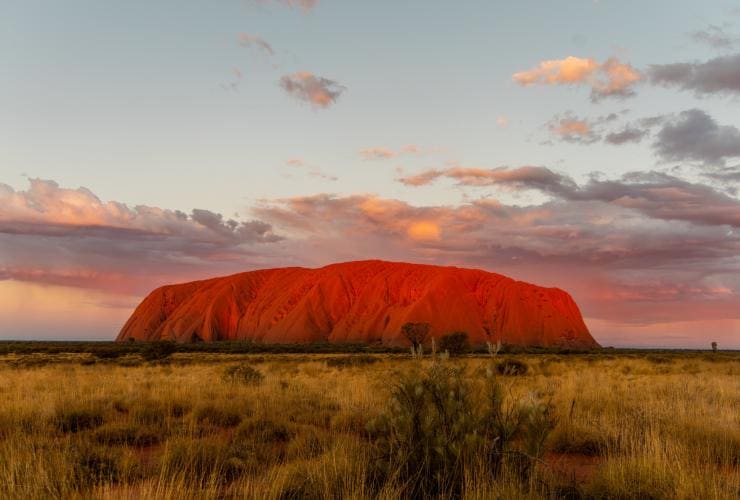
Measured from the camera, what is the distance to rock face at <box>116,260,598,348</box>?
9244 cm

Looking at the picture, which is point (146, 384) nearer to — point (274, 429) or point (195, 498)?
point (274, 429)

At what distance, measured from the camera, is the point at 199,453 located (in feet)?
23.4

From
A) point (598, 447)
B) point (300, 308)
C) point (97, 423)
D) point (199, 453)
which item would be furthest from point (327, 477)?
point (300, 308)

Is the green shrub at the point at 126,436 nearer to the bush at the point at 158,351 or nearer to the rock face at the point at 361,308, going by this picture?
the bush at the point at 158,351

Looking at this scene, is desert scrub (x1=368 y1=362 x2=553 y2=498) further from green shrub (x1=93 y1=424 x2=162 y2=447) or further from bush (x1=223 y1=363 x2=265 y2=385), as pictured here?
bush (x1=223 y1=363 x2=265 y2=385)

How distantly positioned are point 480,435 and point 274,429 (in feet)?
14.7

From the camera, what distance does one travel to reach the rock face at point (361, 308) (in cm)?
9244

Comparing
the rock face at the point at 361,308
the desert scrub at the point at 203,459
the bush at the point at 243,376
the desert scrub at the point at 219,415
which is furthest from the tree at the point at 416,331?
the desert scrub at the point at 203,459

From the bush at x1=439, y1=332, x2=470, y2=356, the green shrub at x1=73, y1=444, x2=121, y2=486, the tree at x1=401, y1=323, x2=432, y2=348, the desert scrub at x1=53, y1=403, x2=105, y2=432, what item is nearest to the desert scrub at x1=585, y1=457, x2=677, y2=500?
the green shrub at x1=73, y1=444, x2=121, y2=486

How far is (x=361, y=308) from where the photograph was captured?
98562 millimetres

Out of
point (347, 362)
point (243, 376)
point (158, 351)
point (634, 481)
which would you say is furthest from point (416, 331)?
point (634, 481)

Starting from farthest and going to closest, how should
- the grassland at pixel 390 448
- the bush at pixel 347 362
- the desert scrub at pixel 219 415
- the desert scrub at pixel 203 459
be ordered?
1. the bush at pixel 347 362
2. the desert scrub at pixel 219 415
3. the desert scrub at pixel 203 459
4. the grassland at pixel 390 448

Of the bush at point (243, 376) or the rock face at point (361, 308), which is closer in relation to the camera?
the bush at point (243, 376)

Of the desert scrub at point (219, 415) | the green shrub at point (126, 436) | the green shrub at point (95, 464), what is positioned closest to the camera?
the green shrub at point (95, 464)
